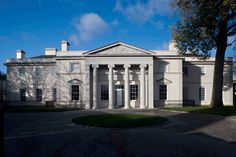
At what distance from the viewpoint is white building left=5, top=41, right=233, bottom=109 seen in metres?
26.6

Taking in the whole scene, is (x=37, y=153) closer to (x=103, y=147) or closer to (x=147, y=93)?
(x=103, y=147)

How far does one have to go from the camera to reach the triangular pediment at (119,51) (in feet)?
87.4

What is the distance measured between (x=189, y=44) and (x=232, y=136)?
1356 cm

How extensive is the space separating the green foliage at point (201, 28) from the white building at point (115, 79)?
21.1 feet

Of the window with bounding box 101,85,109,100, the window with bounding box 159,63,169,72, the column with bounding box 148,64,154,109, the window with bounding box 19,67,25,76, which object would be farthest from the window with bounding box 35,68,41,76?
the window with bounding box 159,63,169,72

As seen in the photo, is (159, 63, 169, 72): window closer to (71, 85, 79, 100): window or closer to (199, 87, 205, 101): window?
(199, 87, 205, 101): window

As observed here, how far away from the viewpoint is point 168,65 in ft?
92.5

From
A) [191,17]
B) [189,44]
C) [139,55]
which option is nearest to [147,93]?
[139,55]

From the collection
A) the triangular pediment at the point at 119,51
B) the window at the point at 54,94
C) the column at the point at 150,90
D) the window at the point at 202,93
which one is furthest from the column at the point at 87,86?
the window at the point at 202,93

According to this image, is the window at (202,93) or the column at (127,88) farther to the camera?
the window at (202,93)

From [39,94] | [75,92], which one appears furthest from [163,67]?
[39,94]

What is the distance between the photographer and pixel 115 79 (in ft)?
92.9

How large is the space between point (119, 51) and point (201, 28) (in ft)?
34.6

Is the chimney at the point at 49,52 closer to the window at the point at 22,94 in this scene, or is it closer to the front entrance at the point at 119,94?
the window at the point at 22,94
